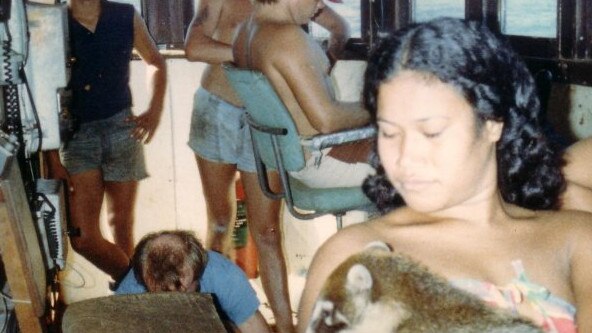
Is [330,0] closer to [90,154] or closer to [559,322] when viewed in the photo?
[90,154]

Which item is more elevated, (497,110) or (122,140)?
(497,110)

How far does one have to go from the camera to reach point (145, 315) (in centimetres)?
124

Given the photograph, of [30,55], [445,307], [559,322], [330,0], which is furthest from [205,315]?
[330,0]

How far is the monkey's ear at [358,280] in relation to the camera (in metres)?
1.02

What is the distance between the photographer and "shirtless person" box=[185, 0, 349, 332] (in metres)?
2.90

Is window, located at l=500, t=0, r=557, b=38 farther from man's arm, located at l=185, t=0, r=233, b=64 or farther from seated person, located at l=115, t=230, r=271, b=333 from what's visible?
seated person, located at l=115, t=230, r=271, b=333

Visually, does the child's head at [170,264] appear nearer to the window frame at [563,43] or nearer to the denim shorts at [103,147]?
the denim shorts at [103,147]

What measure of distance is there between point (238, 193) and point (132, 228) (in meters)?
0.54

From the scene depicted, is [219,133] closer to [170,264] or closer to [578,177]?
[170,264]

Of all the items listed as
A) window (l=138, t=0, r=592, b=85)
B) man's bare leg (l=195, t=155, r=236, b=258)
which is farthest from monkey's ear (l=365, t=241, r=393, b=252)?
man's bare leg (l=195, t=155, r=236, b=258)

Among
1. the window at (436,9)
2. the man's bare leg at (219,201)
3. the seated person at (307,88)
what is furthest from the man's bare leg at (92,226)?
the window at (436,9)

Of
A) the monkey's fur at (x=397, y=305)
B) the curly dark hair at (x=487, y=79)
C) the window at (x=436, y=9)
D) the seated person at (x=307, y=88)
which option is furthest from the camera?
the window at (x=436, y=9)

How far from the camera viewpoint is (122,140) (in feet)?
10.2

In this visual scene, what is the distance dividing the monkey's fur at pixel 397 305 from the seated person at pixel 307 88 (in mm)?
1170
